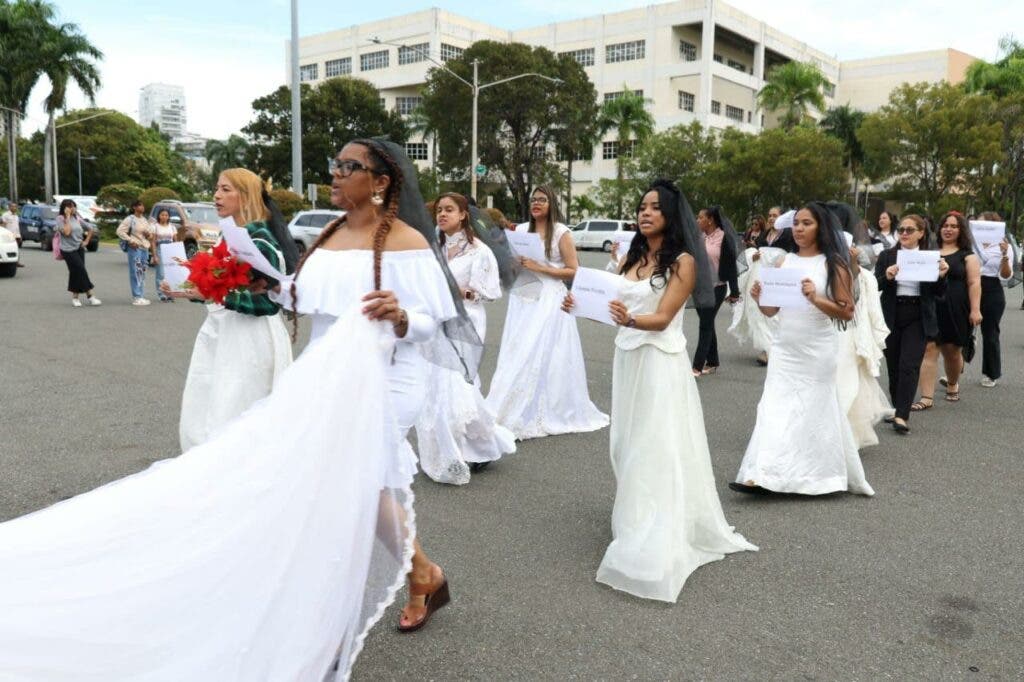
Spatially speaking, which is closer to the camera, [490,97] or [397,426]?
[397,426]

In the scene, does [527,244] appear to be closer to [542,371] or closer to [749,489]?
[542,371]

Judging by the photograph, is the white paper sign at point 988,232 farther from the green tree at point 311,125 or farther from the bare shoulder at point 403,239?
the green tree at point 311,125

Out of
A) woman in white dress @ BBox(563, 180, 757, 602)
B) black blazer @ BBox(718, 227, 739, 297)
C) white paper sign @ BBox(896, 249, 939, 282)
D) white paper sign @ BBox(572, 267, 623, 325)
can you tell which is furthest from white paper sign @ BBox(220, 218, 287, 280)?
black blazer @ BBox(718, 227, 739, 297)

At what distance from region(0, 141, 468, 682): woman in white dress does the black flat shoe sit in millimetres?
2920

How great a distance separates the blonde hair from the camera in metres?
4.34

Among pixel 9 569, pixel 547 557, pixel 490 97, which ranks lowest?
pixel 547 557

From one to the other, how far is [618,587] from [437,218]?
320cm

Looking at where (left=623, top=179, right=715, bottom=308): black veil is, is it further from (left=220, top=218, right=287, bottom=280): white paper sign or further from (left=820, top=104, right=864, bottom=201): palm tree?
(left=820, top=104, right=864, bottom=201): palm tree

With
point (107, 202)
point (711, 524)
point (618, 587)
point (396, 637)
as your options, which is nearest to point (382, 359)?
point (396, 637)

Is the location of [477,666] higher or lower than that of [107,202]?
lower

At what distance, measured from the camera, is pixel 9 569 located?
2455 mm

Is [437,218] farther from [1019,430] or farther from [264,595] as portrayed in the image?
[1019,430]

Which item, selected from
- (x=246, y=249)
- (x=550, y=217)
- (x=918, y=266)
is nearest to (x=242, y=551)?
(x=246, y=249)

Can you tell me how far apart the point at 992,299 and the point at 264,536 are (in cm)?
894
